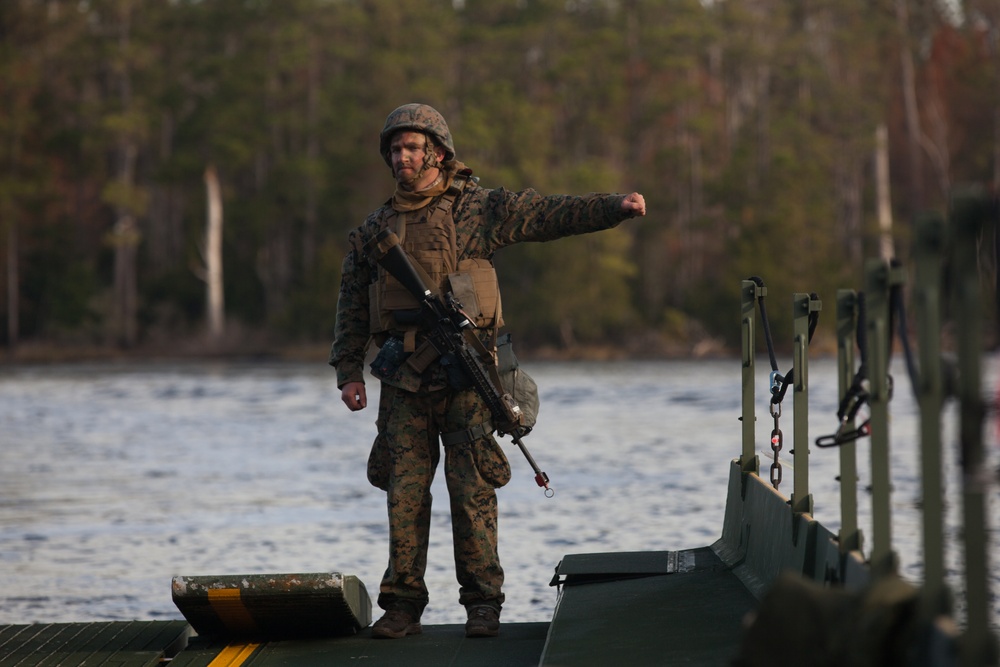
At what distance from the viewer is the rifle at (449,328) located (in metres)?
5.88

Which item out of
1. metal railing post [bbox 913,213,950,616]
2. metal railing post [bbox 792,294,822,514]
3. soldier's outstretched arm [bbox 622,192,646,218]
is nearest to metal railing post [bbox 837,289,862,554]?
metal railing post [bbox 792,294,822,514]

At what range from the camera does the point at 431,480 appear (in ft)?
19.7

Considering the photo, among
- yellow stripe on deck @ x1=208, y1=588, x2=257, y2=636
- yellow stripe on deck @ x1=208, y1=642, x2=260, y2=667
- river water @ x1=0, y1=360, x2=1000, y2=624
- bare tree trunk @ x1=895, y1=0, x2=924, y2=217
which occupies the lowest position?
river water @ x1=0, y1=360, x2=1000, y2=624

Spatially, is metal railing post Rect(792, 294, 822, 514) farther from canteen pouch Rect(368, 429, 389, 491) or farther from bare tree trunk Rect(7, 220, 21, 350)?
bare tree trunk Rect(7, 220, 21, 350)

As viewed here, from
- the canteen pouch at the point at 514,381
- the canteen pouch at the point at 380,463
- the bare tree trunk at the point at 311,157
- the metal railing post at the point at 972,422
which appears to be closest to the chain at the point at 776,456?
the canteen pouch at the point at 514,381

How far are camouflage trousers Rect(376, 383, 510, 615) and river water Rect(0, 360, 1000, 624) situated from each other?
1530 millimetres

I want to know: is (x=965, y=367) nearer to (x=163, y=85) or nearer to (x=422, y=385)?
(x=422, y=385)

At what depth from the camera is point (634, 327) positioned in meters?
56.8

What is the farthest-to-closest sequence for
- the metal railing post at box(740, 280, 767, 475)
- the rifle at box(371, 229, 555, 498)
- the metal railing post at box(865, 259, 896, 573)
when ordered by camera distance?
the metal railing post at box(740, 280, 767, 475), the rifle at box(371, 229, 555, 498), the metal railing post at box(865, 259, 896, 573)

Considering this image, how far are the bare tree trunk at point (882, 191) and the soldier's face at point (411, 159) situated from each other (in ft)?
173

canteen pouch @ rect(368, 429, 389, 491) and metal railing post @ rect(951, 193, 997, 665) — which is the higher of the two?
metal railing post @ rect(951, 193, 997, 665)

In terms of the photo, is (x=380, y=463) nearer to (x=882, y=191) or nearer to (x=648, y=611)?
(x=648, y=611)

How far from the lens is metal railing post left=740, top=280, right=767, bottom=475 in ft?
21.2

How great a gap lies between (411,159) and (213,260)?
51.7 meters
